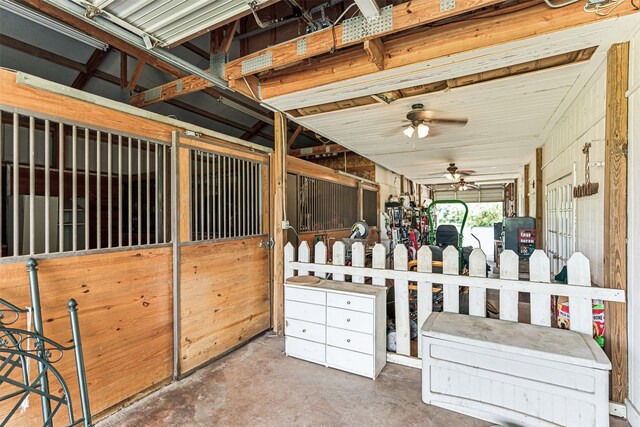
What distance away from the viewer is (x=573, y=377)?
1.79 metres

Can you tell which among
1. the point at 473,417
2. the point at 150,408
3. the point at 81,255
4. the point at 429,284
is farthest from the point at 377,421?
Answer: the point at 81,255

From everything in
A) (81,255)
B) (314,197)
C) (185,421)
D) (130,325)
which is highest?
(314,197)

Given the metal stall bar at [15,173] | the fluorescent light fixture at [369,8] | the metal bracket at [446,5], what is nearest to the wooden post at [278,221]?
the fluorescent light fixture at [369,8]

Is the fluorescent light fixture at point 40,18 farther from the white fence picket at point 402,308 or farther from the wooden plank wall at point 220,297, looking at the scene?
the white fence picket at point 402,308

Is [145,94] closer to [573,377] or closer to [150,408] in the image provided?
[150,408]

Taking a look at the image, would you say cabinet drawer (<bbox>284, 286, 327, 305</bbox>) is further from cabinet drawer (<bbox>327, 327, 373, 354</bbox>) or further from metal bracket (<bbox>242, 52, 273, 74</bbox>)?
metal bracket (<bbox>242, 52, 273, 74</bbox>)

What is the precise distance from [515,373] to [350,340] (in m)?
1.20

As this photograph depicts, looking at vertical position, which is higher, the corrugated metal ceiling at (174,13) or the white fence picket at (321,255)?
the corrugated metal ceiling at (174,13)

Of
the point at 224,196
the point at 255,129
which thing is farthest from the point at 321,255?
the point at 255,129

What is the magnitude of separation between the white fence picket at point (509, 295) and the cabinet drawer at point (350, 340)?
1.06 metres

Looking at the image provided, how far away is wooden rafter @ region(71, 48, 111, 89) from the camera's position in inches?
165

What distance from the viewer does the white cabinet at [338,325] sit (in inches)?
102

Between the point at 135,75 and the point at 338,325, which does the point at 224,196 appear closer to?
the point at 338,325

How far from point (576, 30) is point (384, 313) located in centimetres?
243
